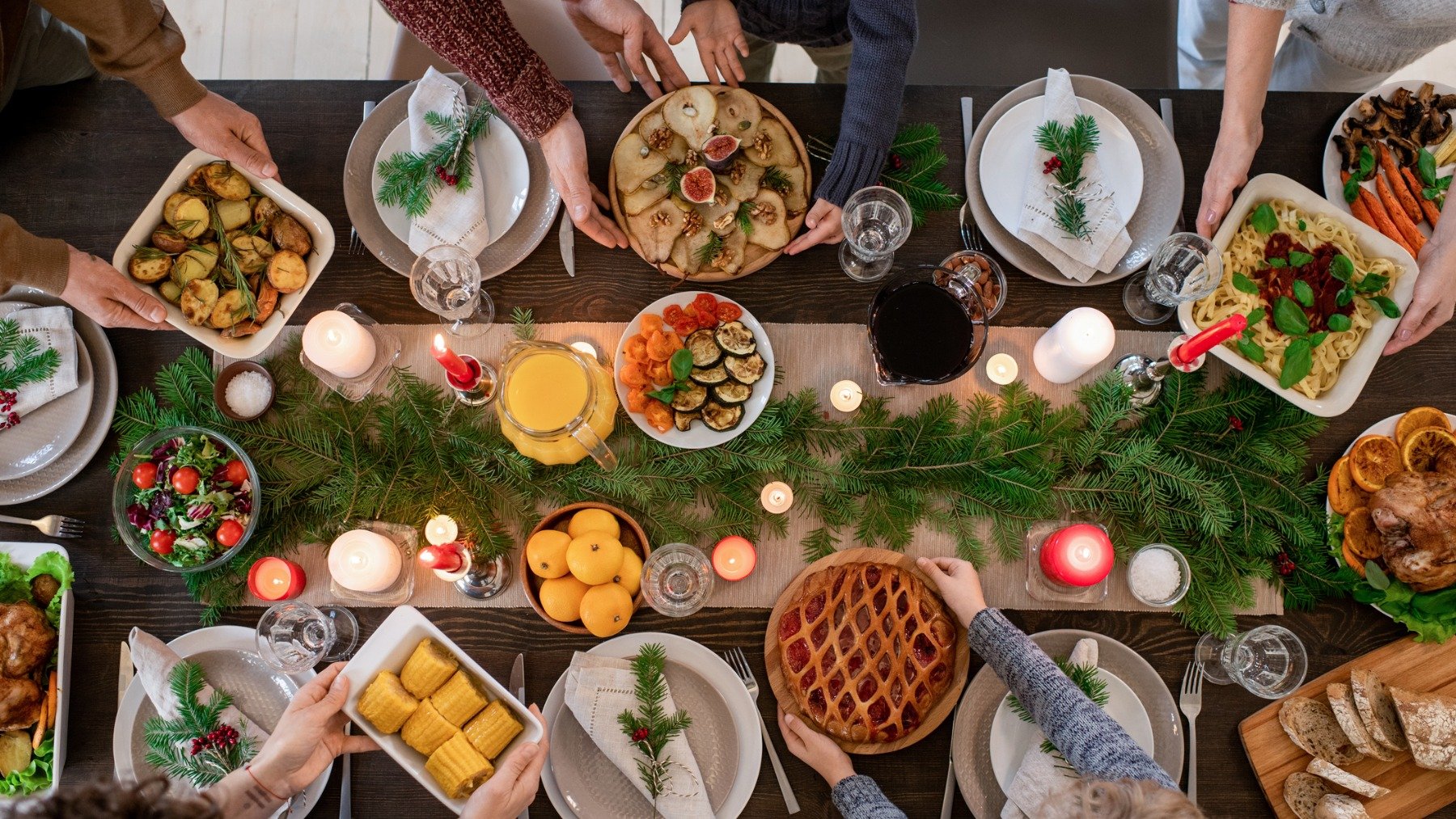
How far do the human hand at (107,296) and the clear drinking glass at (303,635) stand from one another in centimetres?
62

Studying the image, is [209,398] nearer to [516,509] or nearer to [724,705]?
[516,509]

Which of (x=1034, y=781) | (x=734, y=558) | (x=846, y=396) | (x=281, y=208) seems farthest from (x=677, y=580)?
(x=281, y=208)

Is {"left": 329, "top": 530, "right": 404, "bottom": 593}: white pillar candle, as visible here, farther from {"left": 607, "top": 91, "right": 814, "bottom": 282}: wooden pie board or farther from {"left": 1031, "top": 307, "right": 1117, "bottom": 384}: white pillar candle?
{"left": 1031, "top": 307, "right": 1117, "bottom": 384}: white pillar candle

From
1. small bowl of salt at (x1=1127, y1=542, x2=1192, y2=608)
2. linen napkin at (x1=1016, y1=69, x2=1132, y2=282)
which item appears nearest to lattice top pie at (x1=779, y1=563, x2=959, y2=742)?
small bowl of salt at (x1=1127, y1=542, x2=1192, y2=608)

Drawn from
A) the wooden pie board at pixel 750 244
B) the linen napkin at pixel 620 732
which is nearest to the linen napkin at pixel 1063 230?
the wooden pie board at pixel 750 244

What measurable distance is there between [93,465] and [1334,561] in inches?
102

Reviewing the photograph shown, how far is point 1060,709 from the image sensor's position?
1.34 m

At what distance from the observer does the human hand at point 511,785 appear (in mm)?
1247

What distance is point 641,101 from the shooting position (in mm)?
1719

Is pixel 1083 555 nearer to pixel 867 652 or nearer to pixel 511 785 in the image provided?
pixel 867 652

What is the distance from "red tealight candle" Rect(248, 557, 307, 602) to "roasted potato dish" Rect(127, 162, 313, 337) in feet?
1.53

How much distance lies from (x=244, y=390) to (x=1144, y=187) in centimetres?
196

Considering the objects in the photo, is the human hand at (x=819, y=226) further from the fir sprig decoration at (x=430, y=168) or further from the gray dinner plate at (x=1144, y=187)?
the fir sprig decoration at (x=430, y=168)

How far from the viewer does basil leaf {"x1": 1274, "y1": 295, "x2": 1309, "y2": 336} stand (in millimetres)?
1492
